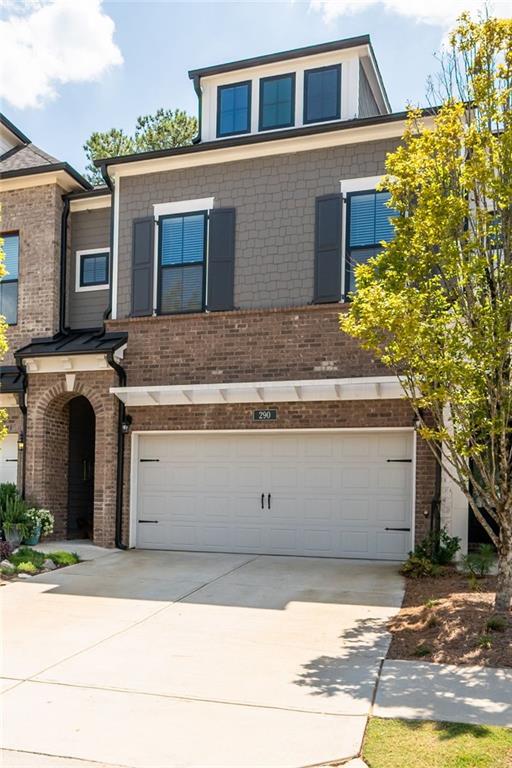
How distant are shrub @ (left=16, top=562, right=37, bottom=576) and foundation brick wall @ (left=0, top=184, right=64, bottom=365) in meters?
4.90

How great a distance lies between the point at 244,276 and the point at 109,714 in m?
8.86

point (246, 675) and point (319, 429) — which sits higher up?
point (319, 429)

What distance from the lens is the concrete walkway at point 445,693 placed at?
17.0 feet

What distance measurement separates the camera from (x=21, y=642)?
23.6ft

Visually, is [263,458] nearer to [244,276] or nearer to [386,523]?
[386,523]

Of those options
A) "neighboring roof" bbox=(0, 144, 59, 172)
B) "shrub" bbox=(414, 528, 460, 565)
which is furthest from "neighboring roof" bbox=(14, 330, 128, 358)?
"shrub" bbox=(414, 528, 460, 565)

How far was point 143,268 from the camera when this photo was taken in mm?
13562

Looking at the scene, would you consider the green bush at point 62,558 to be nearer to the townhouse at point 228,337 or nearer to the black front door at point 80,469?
the townhouse at point 228,337

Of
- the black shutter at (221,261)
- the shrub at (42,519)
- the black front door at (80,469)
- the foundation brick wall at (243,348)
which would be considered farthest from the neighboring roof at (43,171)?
the shrub at (42,519)

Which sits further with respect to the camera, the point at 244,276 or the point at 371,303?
the point at 244,276

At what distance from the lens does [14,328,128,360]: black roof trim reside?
1317cm

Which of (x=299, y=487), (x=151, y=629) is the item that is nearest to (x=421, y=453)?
(x=299, y=487)

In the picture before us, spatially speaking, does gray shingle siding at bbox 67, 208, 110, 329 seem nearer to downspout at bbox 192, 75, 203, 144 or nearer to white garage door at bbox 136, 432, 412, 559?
downspout at bbox 192, 75, 203, 144

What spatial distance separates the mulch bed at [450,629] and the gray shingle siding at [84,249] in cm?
858
